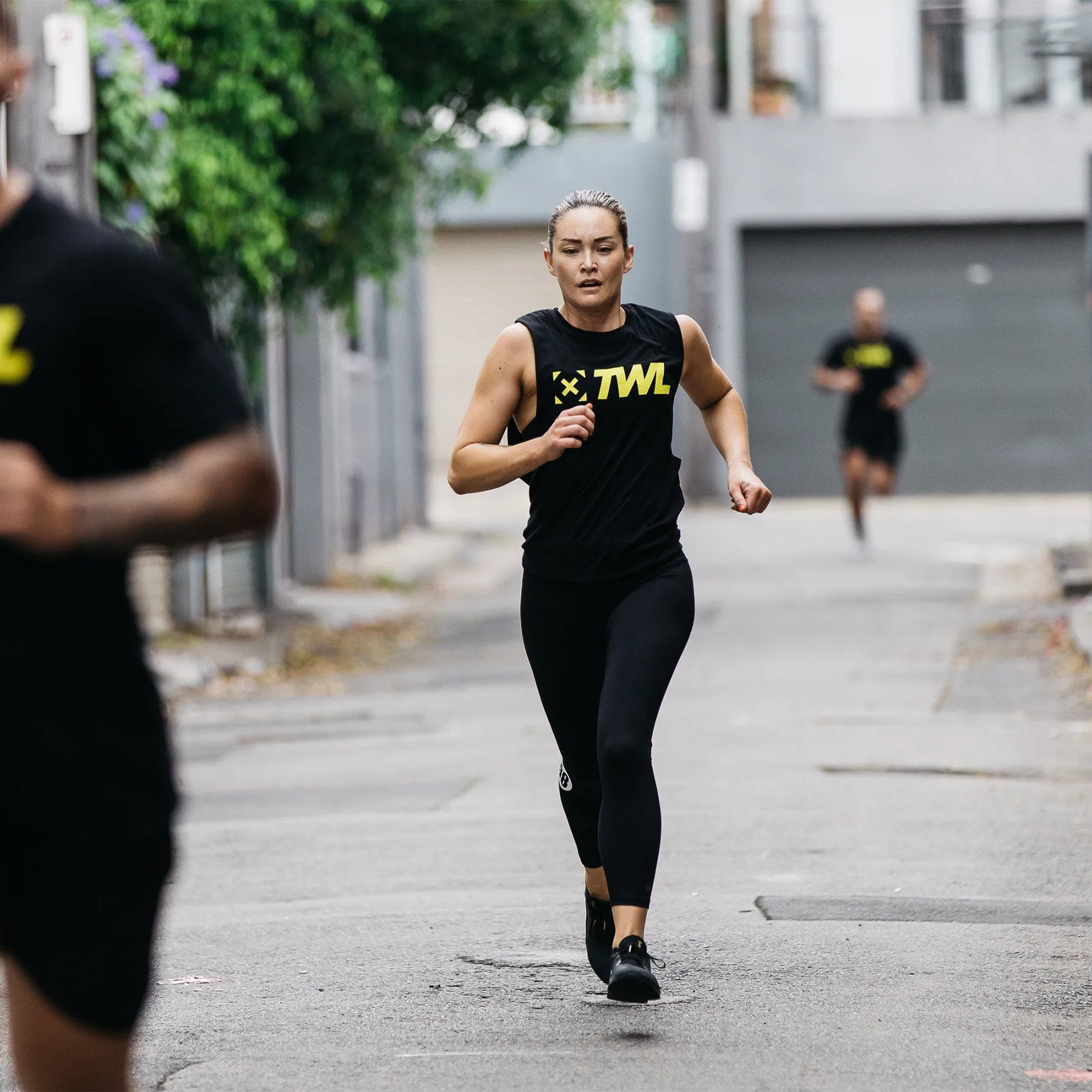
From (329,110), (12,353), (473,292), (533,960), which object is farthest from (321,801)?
(473,292)

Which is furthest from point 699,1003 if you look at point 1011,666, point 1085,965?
point 1011,666

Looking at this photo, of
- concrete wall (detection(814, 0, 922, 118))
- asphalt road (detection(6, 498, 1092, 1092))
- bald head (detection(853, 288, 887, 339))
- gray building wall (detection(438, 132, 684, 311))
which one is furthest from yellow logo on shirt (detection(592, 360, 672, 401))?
gray building wall (detection(438, 132, 684, 311))

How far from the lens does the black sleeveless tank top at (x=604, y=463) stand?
195 inches

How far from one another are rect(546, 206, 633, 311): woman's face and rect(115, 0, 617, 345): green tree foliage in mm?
7453

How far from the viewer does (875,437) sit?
697 inches

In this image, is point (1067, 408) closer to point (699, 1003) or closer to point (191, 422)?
point (699, 1003)

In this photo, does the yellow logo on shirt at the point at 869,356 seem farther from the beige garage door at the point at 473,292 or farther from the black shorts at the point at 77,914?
the black shorts at the point at 77,914

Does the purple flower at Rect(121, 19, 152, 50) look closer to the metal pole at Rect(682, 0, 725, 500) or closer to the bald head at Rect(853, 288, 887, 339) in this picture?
the bald head at Rect(853, 288, 887, 339)

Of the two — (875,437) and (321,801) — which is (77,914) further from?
(875,437)

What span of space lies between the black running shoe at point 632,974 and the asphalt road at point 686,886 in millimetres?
84

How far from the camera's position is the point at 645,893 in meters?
4.83

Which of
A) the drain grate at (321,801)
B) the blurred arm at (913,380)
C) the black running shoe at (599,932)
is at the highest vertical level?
the blurred arm at (913,380)

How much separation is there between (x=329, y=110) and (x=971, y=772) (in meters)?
7.14

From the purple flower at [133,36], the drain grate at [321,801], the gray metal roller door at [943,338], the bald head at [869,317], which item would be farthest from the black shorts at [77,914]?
the gray metal roller door at [943,338]
